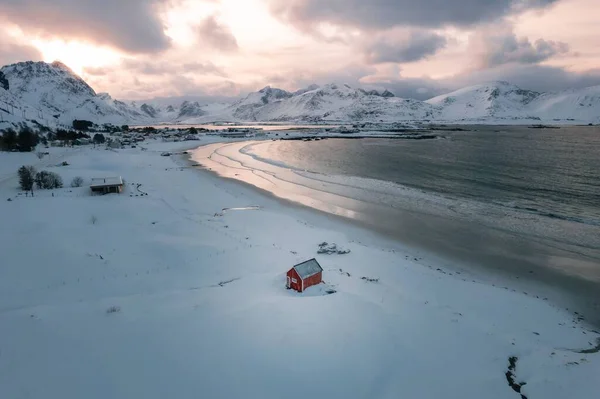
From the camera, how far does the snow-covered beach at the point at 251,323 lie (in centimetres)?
1195

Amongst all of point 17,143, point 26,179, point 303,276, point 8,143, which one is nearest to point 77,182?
point 26,179

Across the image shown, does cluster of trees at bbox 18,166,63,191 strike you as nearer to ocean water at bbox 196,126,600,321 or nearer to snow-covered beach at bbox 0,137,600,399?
snow-covered beach at bbox 0,137,600,399

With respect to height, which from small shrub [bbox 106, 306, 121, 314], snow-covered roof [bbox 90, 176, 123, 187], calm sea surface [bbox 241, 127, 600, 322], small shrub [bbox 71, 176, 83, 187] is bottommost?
calm sea surface [bbox 241, 127, 600, 322]

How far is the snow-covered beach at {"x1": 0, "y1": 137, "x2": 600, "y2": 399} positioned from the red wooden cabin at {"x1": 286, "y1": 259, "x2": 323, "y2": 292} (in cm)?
65

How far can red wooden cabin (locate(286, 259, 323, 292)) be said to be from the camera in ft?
61.7

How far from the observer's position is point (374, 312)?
17031mm

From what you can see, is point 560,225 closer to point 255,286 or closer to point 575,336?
point 575,336

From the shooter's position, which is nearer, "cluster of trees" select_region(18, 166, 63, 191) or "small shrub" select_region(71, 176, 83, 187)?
"cluster of trees" select_region(18, 166, 63, 191)

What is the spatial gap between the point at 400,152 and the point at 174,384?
8478 cm

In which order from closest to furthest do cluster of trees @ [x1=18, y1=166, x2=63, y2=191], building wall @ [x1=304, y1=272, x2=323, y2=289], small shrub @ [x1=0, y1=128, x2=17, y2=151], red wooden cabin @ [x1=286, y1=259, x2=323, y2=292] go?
1. red wooden cabin @ [x1=286, y1=259, x2=323, y2=292]
2. building wall @ [x1=304, y1=272, x2=323, y2=289]
3. cluster of trees @ [x1=18, y1=166, x2=63, y2=191]
4. small shrub @ [x1=0, y1=128, x2=17, y2=151]

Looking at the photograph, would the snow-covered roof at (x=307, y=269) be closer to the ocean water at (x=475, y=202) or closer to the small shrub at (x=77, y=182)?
the ocean water at (x=475, y=202)

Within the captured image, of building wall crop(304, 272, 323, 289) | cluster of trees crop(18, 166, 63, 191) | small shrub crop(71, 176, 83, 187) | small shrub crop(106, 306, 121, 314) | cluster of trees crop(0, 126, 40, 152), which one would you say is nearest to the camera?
small shrub crop(106, 306, 121, 314)

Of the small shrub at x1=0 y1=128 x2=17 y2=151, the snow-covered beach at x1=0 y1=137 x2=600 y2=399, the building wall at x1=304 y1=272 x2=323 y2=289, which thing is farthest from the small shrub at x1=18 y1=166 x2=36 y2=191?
the small shrub at x1=0 y1=128 x2=17 y2=151

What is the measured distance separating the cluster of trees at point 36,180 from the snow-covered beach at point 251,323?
12.4m
